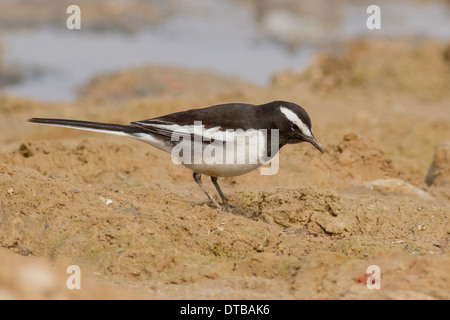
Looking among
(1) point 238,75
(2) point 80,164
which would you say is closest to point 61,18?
(1) point 238,75

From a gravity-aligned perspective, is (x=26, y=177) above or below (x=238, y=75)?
below

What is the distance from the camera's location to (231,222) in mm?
6375

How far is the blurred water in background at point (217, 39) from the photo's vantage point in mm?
19019

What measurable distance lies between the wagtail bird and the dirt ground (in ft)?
1.52

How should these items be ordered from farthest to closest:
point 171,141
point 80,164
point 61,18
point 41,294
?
point 61,18, point 80,164, point 171,141, point 41,294

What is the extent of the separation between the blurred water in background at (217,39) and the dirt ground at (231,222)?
7007mm

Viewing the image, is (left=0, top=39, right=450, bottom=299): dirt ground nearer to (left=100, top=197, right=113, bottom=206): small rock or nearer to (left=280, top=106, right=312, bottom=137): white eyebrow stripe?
(left=100, top=197, right=113, bottom=206): small rock

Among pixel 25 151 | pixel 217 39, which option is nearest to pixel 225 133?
pixel 25 151

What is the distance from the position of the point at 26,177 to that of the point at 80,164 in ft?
7.08

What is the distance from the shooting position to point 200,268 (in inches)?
208

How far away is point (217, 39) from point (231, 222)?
1706cm

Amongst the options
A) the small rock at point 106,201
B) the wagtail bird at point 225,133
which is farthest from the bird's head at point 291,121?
the small rock at point 106,201

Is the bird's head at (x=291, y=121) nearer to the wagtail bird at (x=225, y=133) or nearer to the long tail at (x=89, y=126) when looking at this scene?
the wagtail bird at (x=225, y=133)
